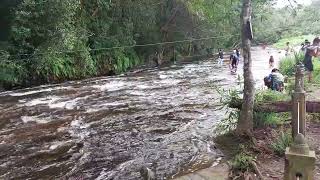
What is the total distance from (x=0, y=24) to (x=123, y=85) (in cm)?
725

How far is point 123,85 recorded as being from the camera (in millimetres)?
20422

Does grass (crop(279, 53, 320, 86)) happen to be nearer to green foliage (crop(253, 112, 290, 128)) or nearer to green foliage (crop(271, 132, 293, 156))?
green foliage (crop(253, 112, 290, 128))

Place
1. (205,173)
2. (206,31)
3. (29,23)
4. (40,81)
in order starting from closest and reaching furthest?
(205,173) → (29,23) → (40,81) → (206,31)

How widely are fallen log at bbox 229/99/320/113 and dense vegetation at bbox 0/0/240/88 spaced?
13.6 feet

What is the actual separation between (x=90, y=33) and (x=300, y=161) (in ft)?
76.8

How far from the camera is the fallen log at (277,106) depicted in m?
8.27

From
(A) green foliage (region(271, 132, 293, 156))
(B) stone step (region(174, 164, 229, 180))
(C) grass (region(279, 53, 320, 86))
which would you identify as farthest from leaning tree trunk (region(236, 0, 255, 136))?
(C) grass (region(279, 53, 320, 86))

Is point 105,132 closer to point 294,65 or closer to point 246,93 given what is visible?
point 246,93

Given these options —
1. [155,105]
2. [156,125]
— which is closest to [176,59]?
[155,105]

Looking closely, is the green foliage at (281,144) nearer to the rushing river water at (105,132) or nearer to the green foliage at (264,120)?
the rushing river water at (105,132)

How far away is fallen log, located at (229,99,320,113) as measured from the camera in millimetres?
8268

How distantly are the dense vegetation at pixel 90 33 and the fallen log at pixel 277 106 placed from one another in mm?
4156

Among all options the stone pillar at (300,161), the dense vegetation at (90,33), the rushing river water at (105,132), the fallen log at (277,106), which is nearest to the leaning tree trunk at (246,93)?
the fallen log at (277,106)

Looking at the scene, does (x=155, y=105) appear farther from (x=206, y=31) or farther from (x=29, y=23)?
(x=206, y=31)
